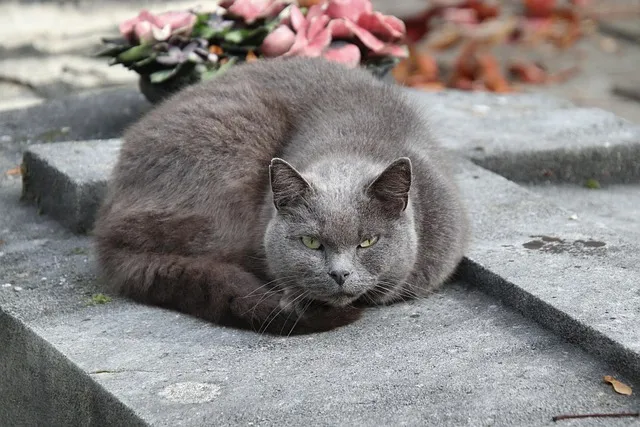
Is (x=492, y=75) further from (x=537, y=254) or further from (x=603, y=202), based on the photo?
(x=537, y=254)

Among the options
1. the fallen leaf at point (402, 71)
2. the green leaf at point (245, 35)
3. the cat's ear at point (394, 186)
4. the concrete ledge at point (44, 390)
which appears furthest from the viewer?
the fallen leaf at point (402, 71)

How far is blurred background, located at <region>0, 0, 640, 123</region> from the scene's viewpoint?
16.2 ft

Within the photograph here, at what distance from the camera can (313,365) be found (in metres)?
2.68

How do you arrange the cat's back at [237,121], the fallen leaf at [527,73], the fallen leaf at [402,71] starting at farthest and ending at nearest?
the fallen leaf at [527,73] → the fallen leaf at [402,71] → the cat's back at [237,121]

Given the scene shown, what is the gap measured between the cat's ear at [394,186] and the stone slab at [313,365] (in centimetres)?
35

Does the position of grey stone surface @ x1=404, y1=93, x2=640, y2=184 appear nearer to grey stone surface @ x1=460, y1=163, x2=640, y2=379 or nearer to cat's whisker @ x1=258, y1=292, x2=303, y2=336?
grey stone surface @ x1=460, y1=163, x2=640, y2=379

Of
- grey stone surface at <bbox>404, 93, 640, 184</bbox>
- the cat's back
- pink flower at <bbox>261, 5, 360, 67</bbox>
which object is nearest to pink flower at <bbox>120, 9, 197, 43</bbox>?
pink flower at <bbox>261, 5, 360, 67</bbox>

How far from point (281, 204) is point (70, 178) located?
3.54 ft

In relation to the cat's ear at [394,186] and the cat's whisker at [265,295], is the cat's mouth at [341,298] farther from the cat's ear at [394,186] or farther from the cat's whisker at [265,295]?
the cat's ear at [394,186]

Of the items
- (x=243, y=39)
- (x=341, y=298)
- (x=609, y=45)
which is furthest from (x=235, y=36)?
(x=609, y=45)

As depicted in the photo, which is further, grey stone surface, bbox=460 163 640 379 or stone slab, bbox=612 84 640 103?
stone slab, bbox=612 84 640 103

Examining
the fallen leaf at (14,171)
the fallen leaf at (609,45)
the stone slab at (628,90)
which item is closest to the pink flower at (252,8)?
the fallen leaf at (14,171)

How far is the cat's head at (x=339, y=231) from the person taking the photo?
9.23ft

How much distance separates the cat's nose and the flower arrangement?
1544 millimetres
